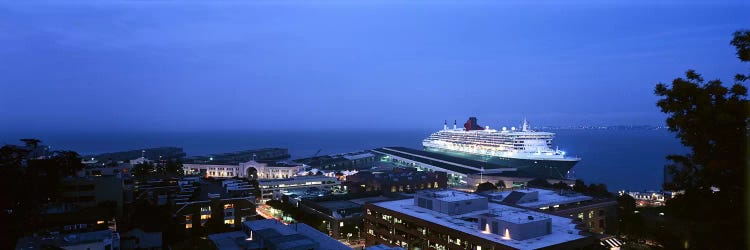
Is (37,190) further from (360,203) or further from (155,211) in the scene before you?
(360,203)

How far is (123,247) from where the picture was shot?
1816cm

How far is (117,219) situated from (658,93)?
27.1 m

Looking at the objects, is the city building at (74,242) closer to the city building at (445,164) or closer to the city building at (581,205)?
the city building at (581,205)

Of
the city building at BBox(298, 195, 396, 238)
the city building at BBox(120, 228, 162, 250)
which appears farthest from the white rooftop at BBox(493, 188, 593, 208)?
the city building at BBox(120, 228, 162, 250)

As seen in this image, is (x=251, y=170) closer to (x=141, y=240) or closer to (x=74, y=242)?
(x=141, y=240)

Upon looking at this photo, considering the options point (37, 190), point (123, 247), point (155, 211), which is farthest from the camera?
point (155, 211)

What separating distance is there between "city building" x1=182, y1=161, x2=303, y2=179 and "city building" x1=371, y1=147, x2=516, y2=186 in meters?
18.0

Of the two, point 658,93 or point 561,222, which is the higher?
point 658,93

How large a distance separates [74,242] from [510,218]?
16.9 metres

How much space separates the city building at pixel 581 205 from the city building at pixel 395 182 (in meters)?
13.5

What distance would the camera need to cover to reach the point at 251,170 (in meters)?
57.5

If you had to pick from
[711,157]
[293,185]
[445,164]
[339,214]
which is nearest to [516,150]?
[445,164]

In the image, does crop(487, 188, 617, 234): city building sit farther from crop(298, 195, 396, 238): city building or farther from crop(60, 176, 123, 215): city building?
crop(60, 176, 123, 215): city building

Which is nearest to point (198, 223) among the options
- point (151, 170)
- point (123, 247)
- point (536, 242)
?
point (123, 247)
